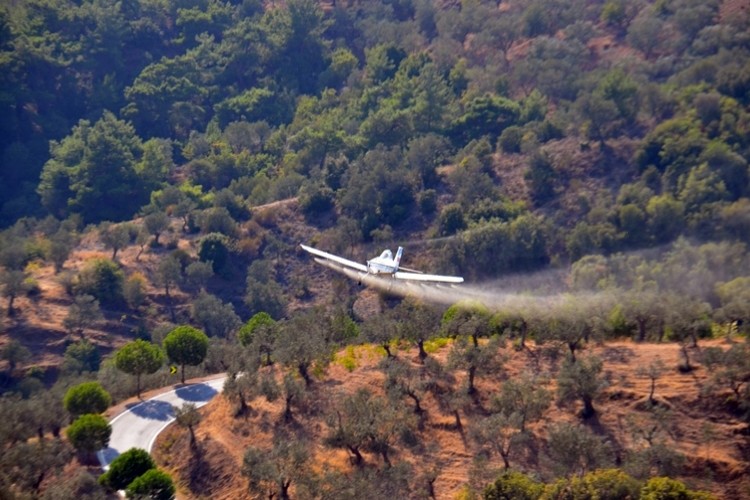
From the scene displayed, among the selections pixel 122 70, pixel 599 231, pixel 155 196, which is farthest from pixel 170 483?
pixel 122 70

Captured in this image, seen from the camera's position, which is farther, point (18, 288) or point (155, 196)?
point (155, 196)

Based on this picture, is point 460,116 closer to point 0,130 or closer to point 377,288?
point 377,288

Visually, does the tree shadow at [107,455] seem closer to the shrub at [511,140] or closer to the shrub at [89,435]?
the shrub at [89,435]

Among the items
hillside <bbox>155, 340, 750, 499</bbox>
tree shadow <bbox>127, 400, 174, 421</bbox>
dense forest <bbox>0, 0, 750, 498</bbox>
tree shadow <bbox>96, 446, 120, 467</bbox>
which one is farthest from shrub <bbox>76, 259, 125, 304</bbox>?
tree shadow <bbox>96, 446, 120, 467</bbox>

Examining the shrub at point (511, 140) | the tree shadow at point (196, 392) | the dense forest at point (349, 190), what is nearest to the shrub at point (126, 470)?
the dense forest at point (349, 190)

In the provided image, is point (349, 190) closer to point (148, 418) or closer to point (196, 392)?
point (196, 392)

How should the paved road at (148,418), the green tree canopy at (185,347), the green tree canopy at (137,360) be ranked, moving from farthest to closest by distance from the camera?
the green tree canopy at (185,347), the green tree canopy at (137,360), the paved road at (148,418)

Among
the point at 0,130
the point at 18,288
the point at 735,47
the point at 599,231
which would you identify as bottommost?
the point at 18,288
